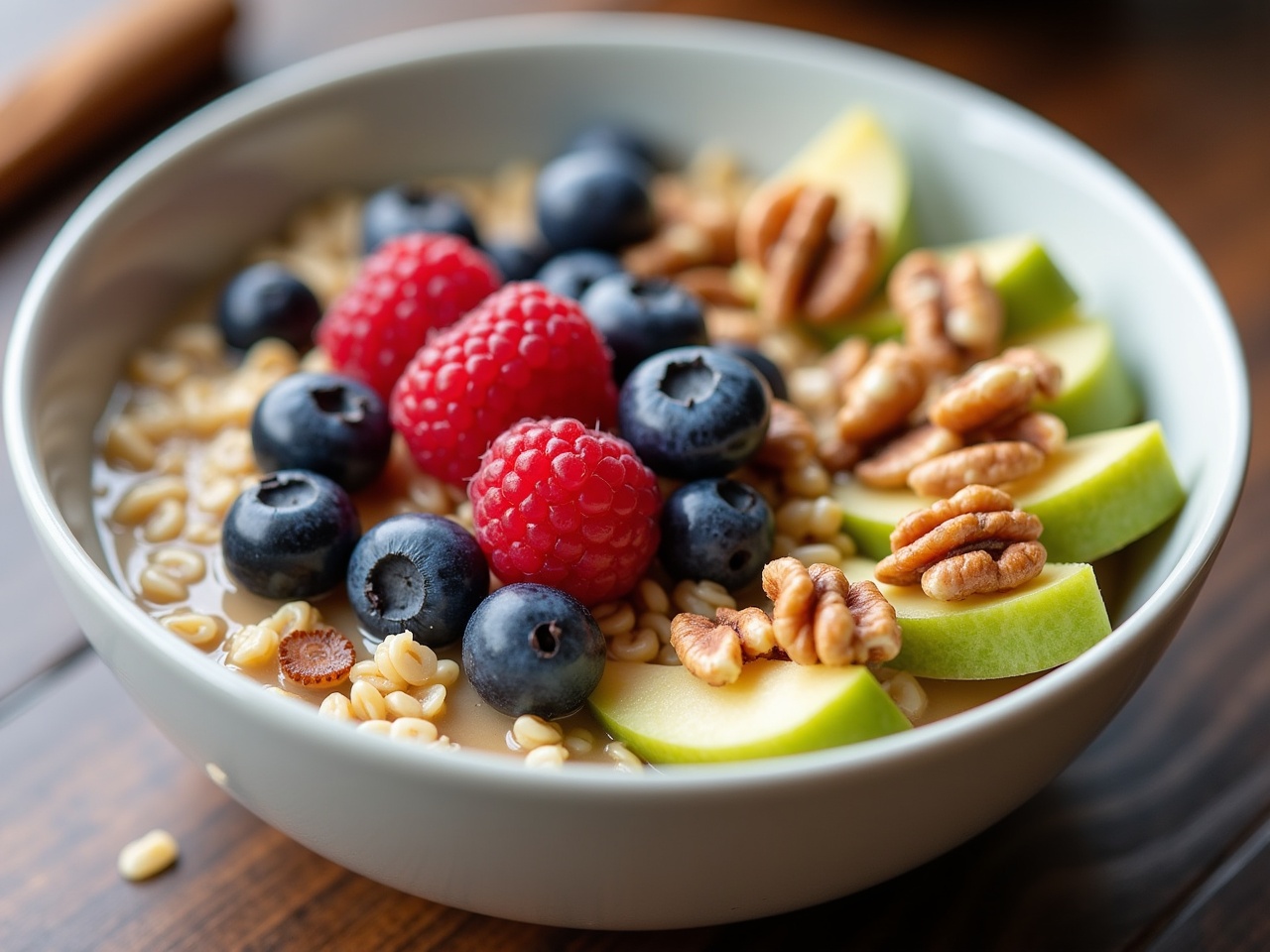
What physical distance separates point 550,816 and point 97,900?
0.40 metres

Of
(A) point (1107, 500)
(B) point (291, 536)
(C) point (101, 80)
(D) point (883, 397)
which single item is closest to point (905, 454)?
(D) point (883, 397)

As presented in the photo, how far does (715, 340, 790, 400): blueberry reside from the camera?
1.07 m

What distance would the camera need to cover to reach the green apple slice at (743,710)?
30.3 inches

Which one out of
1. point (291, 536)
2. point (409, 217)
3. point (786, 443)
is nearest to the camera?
point (291, 536)

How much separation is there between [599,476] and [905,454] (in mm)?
267

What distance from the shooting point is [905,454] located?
1.00 m

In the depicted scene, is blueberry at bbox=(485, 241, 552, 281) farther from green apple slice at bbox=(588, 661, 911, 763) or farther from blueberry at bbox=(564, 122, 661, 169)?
green apple slice at bbox=(588, 661, 911, 763)

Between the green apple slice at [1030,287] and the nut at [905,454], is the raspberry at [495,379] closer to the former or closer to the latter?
the nut at [905,454]

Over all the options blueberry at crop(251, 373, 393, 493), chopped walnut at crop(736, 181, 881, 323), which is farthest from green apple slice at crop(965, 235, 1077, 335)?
blueberry at crop(251, 373, 393, 493)

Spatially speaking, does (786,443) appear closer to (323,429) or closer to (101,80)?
(323,429)

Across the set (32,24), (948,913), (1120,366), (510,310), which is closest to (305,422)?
(510,310)

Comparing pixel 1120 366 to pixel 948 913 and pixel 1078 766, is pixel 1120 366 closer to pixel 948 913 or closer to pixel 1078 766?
pixel 1078 766

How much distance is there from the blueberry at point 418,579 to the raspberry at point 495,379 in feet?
0.31

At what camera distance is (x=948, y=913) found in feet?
2.86
